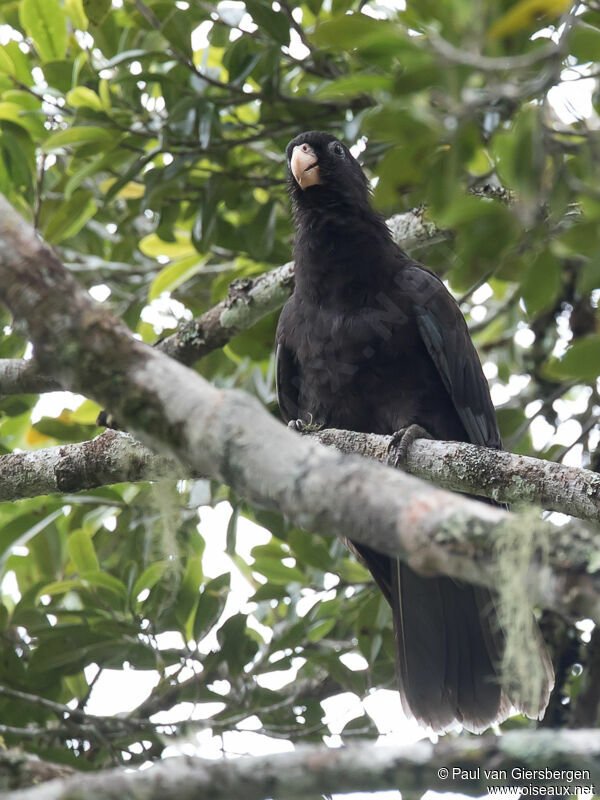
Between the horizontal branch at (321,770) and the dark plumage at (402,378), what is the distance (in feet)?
7.07

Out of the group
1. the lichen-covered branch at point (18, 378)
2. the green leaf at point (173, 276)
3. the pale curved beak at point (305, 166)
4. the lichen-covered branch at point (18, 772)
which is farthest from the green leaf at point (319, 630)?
the lichen-covered branch at point (18, 772)

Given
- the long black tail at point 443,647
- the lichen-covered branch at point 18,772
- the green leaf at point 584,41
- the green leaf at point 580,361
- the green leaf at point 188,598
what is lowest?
the long black tail at point 443,647

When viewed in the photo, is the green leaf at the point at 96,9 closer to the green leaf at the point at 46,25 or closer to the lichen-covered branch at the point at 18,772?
the green leaf at the point at 46,25

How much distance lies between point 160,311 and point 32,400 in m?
0.79

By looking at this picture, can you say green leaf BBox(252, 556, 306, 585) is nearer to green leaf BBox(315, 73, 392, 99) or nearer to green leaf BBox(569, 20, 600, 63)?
green leaf BBox(315, 73, 392, 99)

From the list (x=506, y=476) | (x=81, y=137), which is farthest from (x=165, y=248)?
(x=506, y=476)

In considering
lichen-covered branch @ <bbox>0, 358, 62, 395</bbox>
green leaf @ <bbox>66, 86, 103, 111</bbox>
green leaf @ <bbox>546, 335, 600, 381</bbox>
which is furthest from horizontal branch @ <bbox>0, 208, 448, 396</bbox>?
green leaf @ <bbox>546, 335, 600, 381</bbox>

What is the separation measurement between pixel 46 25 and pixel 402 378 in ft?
6.62

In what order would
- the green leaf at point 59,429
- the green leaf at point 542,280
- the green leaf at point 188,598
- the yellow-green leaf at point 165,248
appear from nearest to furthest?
the green leaf at point 542,280, the green leaf at point 188,598, the green leaf at point 59,429, the yellow-green leaf at point 165,248

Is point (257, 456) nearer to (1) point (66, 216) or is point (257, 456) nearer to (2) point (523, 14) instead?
(2) point (523, 14)

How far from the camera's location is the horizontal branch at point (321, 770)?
4.20 ft

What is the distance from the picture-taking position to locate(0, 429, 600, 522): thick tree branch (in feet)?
8.04

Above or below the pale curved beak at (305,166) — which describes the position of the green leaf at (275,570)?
below

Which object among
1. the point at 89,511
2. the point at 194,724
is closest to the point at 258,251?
the point at 89,511
